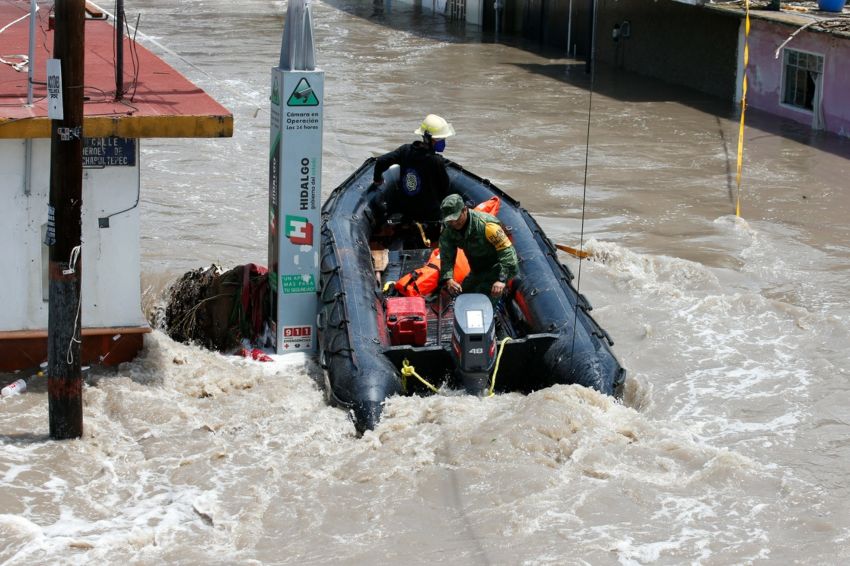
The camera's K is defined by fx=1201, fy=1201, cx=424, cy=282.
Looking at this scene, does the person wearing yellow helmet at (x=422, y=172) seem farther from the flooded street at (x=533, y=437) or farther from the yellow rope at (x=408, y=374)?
the yellow rope at (x=408, y=374)

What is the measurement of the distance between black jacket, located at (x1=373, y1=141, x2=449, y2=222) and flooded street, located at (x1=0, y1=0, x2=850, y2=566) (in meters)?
1.88

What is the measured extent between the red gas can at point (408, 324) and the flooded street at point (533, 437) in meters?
0.75

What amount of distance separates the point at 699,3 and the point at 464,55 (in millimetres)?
8060

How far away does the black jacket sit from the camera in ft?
37.3

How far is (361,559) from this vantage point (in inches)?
272

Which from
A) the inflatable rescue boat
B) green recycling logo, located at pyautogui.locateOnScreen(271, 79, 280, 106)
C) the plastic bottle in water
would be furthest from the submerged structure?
the inflatable rescue boat

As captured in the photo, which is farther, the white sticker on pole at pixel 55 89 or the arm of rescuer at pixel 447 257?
the arm of rescuer at pixel 447 257

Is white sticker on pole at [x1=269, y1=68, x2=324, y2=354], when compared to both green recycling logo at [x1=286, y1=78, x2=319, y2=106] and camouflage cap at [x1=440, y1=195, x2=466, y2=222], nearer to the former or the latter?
green recycling logo at [x1=286, y1=78, x2=319, y2=106]

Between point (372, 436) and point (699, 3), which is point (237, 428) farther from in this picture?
point (699, 3)

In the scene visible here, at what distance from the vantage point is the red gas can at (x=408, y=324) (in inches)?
363

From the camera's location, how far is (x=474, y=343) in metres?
8.34

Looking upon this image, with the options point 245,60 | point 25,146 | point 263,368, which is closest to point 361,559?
point 263,368

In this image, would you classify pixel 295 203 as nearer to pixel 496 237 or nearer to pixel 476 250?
pixel 476 250

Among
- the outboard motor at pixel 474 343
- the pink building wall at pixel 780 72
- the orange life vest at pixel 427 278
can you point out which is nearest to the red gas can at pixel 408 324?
the orange life vest at pixel 427 278
